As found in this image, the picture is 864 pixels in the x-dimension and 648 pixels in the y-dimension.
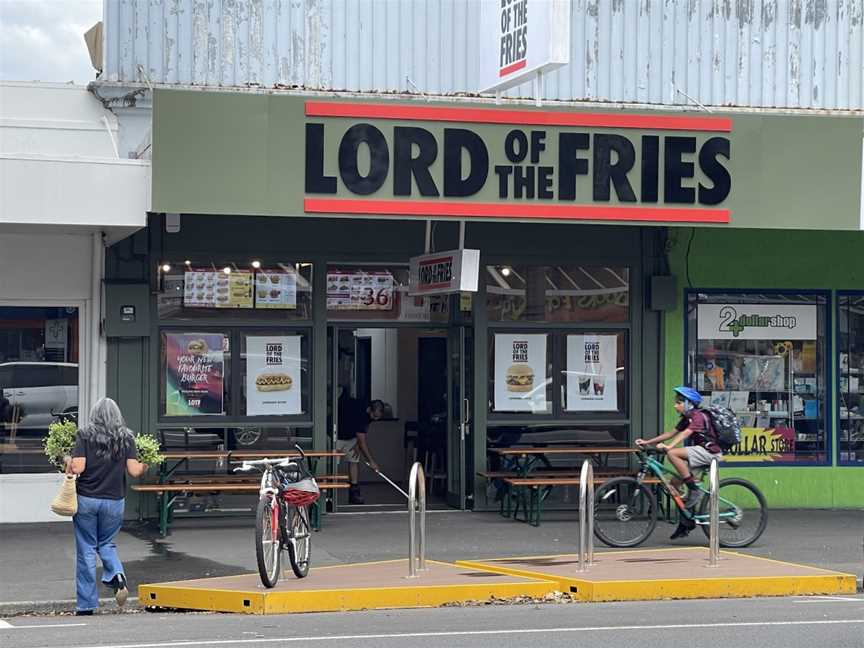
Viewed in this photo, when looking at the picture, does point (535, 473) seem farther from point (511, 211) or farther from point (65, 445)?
point (65, 445)

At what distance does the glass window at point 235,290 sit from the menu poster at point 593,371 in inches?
129

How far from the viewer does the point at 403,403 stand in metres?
20.0

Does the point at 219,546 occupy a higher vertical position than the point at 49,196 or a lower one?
lower

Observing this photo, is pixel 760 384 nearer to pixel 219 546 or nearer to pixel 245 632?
pixel 219 546

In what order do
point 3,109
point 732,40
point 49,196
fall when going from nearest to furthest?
point 49,196 → point 3,109 → point 732,40

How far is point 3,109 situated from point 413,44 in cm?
485

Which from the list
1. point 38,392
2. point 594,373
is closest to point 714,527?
point 594,373

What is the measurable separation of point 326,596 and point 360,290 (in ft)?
20.4

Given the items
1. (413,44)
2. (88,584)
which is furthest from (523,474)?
(88,584)

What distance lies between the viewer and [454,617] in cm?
1025

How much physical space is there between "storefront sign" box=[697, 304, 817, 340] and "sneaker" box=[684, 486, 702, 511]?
331 cm

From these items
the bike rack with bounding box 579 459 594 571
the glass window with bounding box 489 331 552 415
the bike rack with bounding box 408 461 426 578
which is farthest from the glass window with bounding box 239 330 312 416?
the bike rack with bounding box 579 459 594 571

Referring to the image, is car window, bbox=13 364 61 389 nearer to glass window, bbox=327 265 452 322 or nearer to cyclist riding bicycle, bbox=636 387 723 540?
Answer: glass window, bbox=327 265 452 322

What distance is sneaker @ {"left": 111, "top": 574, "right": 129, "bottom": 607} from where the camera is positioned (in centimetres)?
1083
